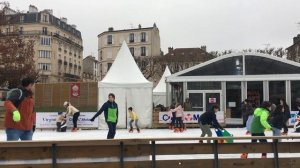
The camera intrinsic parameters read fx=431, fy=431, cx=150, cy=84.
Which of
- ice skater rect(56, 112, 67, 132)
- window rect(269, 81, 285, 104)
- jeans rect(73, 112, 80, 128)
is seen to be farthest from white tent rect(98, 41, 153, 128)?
window rect(269, 81, 285, 104)

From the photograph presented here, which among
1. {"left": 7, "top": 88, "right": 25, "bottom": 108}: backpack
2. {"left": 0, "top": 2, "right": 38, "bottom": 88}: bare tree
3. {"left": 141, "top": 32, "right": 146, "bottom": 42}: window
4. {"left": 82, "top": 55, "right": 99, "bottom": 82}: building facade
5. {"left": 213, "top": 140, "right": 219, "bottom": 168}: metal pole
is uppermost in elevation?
{"left": 141, "top": 32, "right": 146, "bottom": 42}: window

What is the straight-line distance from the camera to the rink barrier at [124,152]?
243 inches

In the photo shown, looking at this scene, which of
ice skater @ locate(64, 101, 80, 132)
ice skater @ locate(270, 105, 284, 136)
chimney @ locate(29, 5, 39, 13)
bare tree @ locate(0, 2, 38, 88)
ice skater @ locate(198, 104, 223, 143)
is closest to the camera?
ice skater @ locate(198, 104, 223, 143)

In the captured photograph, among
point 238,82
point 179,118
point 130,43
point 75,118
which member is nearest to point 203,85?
point 238,82

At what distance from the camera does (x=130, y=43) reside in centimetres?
9031

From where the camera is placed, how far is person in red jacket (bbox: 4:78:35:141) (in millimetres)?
6633

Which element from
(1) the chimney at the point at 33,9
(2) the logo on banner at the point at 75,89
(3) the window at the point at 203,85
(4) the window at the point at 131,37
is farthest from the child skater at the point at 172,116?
(1) the chimney at the point at 33,9

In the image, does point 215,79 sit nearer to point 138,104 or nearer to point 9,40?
point 138,104

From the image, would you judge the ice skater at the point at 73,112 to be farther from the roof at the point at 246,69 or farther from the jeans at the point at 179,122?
the roof at the point at 246,69

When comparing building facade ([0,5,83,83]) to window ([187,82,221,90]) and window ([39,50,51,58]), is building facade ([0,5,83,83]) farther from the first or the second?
window ([187,82,221,90])

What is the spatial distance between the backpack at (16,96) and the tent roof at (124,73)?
15.9m

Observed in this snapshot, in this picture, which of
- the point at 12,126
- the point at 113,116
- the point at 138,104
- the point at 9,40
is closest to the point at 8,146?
the point at 12,126

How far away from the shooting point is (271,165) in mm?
6742

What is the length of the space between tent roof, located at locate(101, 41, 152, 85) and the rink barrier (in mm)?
16275
